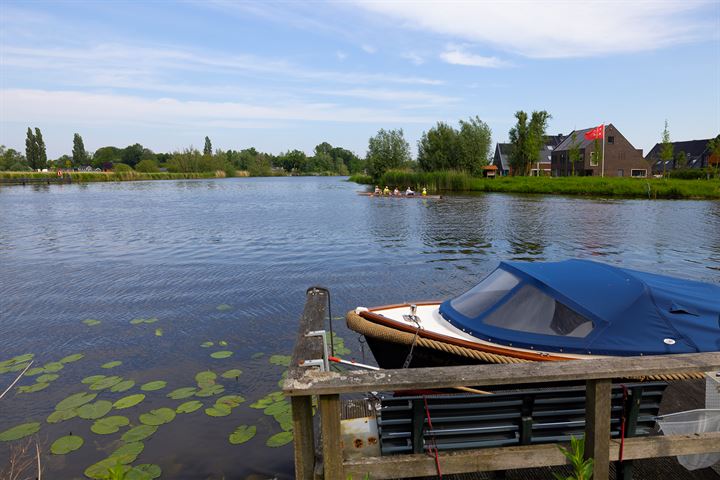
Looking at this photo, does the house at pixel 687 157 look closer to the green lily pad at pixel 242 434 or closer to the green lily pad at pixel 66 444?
the green lily pad at pixel 242 434

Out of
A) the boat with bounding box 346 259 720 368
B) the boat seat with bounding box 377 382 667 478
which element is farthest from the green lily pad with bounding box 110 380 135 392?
the boat seat with bounding box 377 382 667 478

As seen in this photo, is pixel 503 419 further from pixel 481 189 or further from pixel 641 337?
pixel 481 189

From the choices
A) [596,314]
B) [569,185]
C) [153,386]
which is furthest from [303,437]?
[569,185]

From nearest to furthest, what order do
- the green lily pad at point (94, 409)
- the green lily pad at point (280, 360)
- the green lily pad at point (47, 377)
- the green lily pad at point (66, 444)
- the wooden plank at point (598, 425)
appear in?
1. the wooden plank at point (598, 425)
2. the green lily pad at point (66, 444)
3. the green lily pad at point (94, 409)
4. the green lily pad at point (47, 377)
5. the green lily pad at point (280, 360)

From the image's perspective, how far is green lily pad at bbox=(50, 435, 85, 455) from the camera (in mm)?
6154

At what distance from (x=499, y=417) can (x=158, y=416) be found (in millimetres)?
5103

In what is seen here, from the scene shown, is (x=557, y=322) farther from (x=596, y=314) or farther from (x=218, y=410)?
(x=218, y=410)

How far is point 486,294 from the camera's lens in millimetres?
6496

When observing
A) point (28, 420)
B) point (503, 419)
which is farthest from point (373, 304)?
point (503, 419)

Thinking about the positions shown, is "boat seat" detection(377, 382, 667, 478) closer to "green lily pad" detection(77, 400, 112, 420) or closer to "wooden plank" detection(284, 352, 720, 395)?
"wooden plank" detection(284, 352, 720, 395)

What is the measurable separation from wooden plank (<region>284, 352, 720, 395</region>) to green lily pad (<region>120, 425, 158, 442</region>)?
407 cm

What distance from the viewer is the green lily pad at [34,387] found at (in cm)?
786

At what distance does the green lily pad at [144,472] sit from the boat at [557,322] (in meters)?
2.93

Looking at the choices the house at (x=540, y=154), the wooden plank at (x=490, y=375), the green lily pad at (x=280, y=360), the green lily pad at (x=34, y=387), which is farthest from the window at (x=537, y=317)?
the house at (x=540, y=154)
